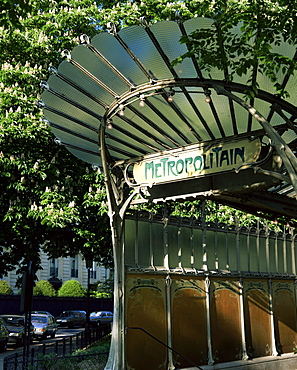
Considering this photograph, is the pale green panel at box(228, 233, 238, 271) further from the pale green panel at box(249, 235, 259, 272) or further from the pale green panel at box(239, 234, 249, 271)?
the pale green panel at box(249, 235, 259, 272)

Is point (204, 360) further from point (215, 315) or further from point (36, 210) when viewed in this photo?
point (36, 210)

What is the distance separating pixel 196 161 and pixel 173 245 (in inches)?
113

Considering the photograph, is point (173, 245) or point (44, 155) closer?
point (173, 245)

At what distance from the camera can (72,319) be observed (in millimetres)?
44000

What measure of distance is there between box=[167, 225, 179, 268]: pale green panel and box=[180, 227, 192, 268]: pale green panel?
0.57 feet

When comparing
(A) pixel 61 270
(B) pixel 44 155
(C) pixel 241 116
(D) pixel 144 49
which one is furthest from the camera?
(A) pixel 61 270

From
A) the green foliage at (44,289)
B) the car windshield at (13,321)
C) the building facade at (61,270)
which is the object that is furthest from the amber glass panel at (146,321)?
the building facade at (61,270)

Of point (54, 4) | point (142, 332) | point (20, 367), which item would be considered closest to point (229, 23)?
point (142, 332)

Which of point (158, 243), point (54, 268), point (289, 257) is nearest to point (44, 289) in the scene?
point (54, 268)

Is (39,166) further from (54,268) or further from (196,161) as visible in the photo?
(54,268)

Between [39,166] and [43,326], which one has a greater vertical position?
[39,166]

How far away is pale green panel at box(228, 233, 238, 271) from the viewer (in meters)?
14.1

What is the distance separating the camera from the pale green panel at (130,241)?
11.6 m

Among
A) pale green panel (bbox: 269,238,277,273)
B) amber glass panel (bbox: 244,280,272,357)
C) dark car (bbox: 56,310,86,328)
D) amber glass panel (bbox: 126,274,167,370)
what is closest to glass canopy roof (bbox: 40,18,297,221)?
amber glass panel (bbox: 126,274,167,370)
